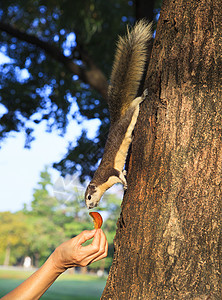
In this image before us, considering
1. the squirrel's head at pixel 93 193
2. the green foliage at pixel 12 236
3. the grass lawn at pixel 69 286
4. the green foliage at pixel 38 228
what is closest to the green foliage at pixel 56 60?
the squirrel's head at pixel 93 193

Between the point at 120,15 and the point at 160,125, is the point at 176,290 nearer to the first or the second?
the point at 160,125

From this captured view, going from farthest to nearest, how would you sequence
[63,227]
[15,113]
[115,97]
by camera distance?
[63,227]
[15,113]
[115,97]

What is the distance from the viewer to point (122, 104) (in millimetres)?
1767

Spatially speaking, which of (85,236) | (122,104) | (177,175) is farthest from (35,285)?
(122,104)

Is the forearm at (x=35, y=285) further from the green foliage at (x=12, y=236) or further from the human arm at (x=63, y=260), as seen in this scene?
the green foliage at (x=12, y=236)

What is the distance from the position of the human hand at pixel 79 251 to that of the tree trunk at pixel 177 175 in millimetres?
81

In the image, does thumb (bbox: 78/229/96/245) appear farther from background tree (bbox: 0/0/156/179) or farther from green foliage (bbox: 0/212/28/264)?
green foliage (bbox: 0/212/28/264)

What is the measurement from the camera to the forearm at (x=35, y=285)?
3.76ft

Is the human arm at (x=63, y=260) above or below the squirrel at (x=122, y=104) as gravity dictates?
below

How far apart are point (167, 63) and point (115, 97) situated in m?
0.59

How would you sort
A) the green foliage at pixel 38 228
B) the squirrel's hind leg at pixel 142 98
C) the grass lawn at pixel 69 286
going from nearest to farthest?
1. the squirrel's hind leg at pixel 142 98
2. the grass lawn at pixel 69 286
3. the green foliage at pixel 38 228

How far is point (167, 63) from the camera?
127 centimetres

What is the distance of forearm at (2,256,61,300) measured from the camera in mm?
1146

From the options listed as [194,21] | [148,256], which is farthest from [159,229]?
[194,21]
